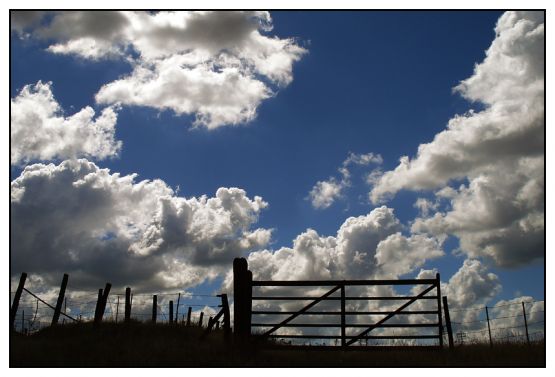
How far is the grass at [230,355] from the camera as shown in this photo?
1211cm

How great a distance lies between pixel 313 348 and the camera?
46.4 feet

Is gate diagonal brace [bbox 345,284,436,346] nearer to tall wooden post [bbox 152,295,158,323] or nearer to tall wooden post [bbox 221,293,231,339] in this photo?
tall wooden post [bbox 221,293,231,339]

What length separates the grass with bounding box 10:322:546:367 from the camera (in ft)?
39.7

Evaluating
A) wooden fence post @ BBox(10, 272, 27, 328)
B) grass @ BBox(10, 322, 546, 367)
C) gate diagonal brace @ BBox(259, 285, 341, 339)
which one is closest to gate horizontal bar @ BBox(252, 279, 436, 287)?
gate diagonal brace @ BBox(259, 285, 341, 339)

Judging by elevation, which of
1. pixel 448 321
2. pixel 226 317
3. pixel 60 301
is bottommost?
pixel 226 317

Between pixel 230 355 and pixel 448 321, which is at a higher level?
pixel 448 321

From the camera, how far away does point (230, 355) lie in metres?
13.1

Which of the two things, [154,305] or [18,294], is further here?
[154,305]

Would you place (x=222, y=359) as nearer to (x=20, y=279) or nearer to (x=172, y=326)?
(x=172, y=326)

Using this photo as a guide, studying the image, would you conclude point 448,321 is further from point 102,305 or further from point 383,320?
point 102,305

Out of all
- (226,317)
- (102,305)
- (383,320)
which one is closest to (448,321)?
(383,320)

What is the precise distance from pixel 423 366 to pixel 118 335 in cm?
878

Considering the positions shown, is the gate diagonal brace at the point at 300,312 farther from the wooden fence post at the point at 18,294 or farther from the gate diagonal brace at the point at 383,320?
the wooden fence post at the point at 18,294
